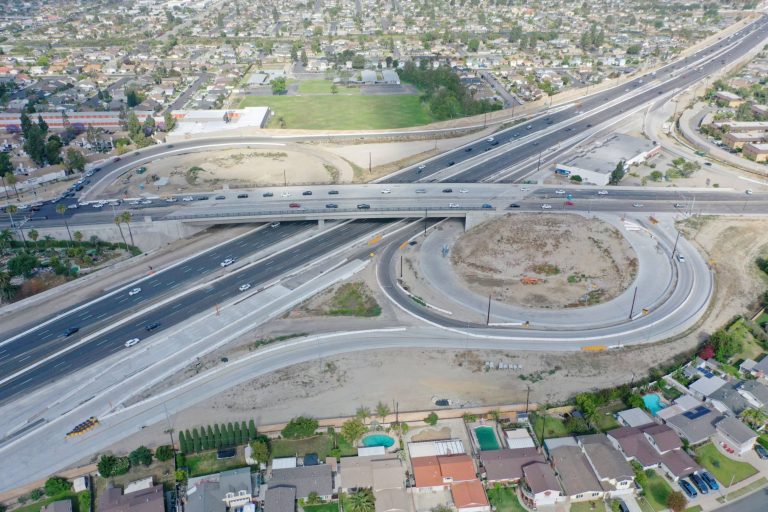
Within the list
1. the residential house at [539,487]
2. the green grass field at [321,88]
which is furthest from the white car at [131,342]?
the green grass field at [321,88]

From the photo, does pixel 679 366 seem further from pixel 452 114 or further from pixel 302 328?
pixel 452 114

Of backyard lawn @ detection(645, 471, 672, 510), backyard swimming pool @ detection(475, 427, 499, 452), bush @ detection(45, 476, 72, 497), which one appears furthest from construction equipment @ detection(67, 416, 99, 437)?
backyard lawn @ detection(645, 471, 672, 510)

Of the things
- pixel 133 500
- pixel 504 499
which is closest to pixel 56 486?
pixel 133 500

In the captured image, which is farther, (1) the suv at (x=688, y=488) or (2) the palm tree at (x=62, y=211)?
(2) the palm tree at (x=62, y=211)

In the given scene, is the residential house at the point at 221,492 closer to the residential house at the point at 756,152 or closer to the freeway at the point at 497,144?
the freeway at the point at 497,144

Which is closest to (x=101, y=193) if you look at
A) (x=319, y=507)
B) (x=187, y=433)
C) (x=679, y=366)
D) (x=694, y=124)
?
(x=187, y=433)
